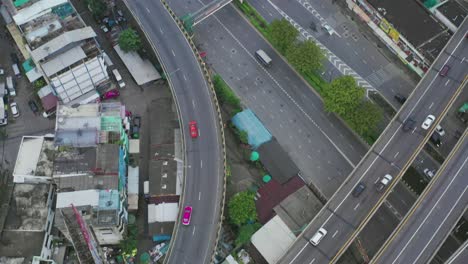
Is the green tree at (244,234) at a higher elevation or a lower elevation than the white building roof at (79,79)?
lower

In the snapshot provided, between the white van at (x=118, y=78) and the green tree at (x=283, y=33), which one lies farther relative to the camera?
the white van at (x=118, y=78)

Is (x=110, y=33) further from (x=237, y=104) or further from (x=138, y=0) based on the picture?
(x=237, y=104)

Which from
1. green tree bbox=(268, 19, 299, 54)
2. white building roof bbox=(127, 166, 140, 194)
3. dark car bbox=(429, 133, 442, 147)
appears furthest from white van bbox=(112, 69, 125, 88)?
dark car bbox=(429, 133, 442, 147)

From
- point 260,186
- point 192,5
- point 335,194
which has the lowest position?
point 335,194

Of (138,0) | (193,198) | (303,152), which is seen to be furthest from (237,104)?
(138,0)

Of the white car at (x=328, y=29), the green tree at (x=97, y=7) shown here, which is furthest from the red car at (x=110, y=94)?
the white car at (x=328, y=29)

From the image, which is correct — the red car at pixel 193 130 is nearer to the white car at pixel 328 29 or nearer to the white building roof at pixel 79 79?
the white building roof at pixel 79 79
